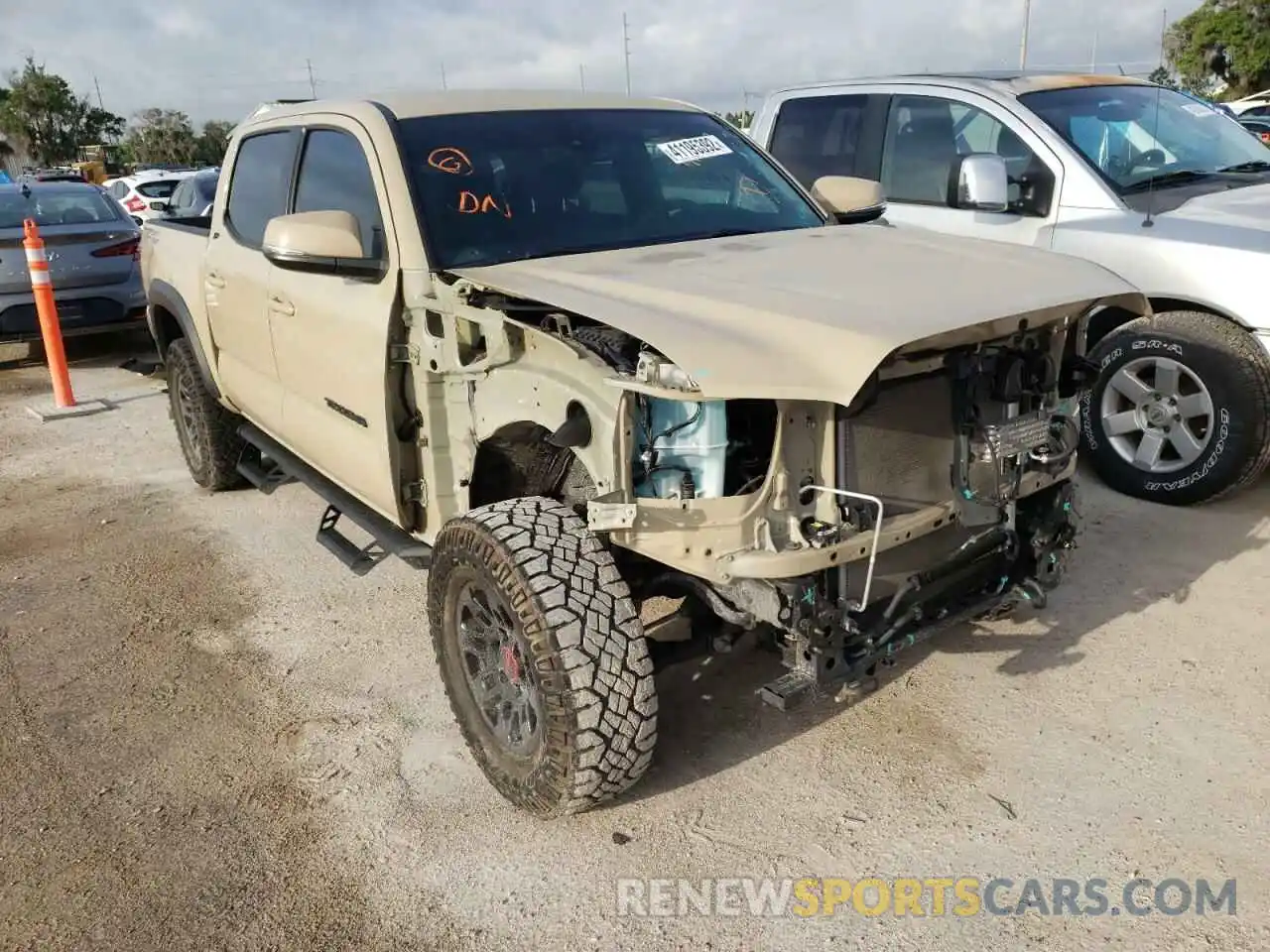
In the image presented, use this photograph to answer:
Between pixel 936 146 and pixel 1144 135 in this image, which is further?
pixel 936 146

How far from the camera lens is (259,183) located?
4672mm

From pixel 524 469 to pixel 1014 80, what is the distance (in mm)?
3868

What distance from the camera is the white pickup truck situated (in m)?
4.59

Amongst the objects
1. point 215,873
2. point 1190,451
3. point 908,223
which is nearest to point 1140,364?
point 1190,451

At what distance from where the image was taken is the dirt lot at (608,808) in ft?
8.65

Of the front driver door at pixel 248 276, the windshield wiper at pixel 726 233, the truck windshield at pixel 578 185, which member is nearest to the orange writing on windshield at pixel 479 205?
the truck windshield at pixel 578 185

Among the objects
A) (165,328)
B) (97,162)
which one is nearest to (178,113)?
(97,162)

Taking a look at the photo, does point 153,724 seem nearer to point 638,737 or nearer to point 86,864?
point 86,864

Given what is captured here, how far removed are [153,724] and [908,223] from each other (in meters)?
4.53

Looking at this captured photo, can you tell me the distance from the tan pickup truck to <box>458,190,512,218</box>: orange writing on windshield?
1cm

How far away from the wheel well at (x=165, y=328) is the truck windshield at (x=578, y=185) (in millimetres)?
2942

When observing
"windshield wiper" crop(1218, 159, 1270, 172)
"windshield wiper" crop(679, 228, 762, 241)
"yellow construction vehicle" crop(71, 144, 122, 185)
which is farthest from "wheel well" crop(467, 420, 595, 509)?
"yellow construction vehicle" crop(71, 144, 122, 185)

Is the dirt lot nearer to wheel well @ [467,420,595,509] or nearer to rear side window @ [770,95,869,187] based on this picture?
wheel well @ [467,420,595,509]

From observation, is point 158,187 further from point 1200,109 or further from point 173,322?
point 1200,109
